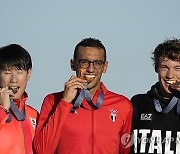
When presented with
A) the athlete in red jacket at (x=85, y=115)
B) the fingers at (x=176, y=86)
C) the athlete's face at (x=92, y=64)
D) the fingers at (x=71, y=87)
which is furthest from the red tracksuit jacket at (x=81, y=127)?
the fingers at (x=176, y=86)

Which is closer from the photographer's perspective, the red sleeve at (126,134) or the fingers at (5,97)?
the fingers at (5,97)

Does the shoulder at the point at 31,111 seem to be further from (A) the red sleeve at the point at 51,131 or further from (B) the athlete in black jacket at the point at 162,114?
(B) the athlete in black jacket at the point at 162,114

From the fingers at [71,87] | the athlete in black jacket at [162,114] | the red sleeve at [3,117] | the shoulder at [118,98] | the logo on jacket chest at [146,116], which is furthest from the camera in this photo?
the shoulder at [118,98]

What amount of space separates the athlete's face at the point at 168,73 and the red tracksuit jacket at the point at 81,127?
0.87m

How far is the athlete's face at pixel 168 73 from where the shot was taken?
1394 centimetres

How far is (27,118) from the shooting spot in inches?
539

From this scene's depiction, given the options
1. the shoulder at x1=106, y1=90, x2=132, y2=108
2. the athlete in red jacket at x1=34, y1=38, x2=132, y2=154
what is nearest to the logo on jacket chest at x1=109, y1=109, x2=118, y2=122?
the athlete in red jacket at x1=34, y1=38, x2=132, y2=154

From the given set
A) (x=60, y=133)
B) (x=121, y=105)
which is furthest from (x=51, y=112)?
(x=121, y=105)

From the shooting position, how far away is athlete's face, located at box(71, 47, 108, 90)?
1377cm

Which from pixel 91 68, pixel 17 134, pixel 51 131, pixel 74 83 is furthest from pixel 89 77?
pixel 17 134

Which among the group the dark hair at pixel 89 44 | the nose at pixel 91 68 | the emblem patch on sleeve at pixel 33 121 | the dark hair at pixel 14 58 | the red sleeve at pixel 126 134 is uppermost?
the dark hair at pixel 89 44

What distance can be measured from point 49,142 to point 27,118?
0.75m

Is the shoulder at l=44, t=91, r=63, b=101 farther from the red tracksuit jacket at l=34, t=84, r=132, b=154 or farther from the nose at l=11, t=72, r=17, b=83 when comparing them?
the nose at l=11, t=72, r=17, b=83

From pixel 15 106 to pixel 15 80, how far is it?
0.48 meters
